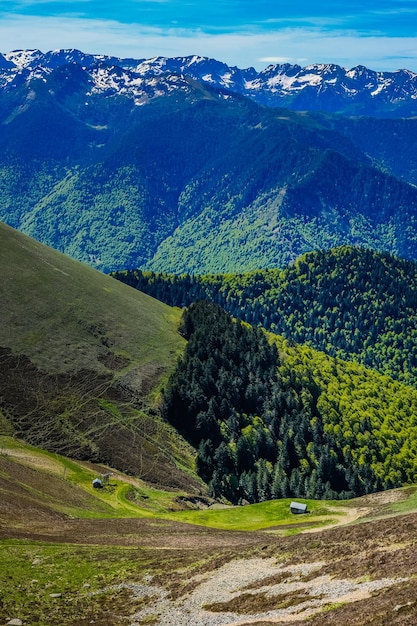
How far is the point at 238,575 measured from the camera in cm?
6175

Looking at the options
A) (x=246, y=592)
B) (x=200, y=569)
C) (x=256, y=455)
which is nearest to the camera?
(x=246, y=592)

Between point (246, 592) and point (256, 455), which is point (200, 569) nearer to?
point (246, 592)

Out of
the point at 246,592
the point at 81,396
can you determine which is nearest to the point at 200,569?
the point at 246,592

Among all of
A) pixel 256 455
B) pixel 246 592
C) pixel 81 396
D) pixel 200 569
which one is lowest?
pixel 256 455

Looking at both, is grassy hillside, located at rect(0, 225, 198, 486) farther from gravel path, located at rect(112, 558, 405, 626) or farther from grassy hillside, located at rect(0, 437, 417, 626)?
gravel path, located at rect(112, 558, 405, 626)

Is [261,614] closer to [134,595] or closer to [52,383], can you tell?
[134,595]

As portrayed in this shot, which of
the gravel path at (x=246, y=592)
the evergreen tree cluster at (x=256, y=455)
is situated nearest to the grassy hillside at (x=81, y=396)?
the evergreen tree cluster at (x=256, y=455)

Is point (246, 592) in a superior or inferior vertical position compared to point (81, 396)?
superior

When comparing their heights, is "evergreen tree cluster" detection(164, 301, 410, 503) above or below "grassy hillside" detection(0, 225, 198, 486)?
below

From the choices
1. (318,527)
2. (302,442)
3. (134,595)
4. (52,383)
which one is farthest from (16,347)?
(134,595)

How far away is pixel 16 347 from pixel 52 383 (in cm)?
1571

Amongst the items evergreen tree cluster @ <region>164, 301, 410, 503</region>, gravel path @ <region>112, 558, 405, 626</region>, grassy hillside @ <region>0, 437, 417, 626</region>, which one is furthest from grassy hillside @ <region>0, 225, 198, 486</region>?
gravel path @ <region>112, 558, 405, 626</region>

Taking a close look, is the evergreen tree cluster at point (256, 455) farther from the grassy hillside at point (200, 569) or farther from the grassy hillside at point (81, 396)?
the grassy hillside at point (200, 569)

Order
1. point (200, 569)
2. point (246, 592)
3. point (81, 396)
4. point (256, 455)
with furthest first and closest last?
point (256, 455) → point (81, 396) → point (200, 569) → point (246, 592)
